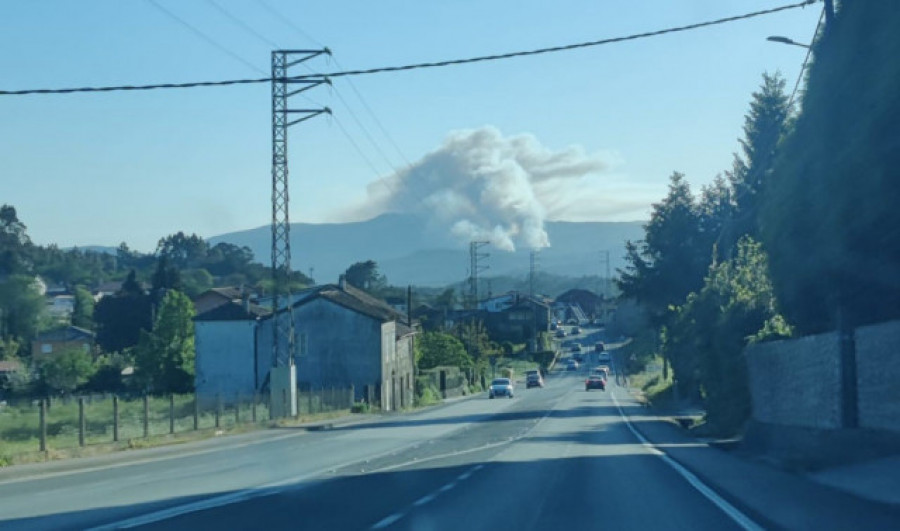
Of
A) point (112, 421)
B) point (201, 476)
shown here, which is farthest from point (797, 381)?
point (112, 421)

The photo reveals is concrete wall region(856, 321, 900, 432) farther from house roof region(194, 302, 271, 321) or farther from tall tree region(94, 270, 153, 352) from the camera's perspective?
tall tree region(94, 270, 153, 352)

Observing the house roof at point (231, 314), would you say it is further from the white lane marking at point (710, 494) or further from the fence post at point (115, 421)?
the white lane marking at point (710, 494)

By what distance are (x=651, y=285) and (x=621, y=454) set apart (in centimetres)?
4372

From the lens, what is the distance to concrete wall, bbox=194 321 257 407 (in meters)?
75.2

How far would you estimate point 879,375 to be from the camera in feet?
63.9

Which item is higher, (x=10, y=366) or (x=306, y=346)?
(x=306, y=346)

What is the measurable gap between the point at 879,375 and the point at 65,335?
90.6 metres

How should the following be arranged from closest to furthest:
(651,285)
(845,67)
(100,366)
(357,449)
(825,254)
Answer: (845,67)
(825,254)
(357,449)
(651,285)
(100,366)

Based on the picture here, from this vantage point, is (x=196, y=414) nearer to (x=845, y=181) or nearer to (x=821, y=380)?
(x=821, y=380)

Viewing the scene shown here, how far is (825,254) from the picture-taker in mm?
22047

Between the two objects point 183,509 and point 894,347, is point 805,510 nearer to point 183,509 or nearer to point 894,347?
point 894,347

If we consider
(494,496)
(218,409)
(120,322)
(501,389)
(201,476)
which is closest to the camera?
(494,496)

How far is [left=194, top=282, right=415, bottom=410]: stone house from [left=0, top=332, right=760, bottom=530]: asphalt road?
38067 millimetres

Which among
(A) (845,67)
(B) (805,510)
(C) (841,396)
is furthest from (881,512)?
(A) (845,67)
